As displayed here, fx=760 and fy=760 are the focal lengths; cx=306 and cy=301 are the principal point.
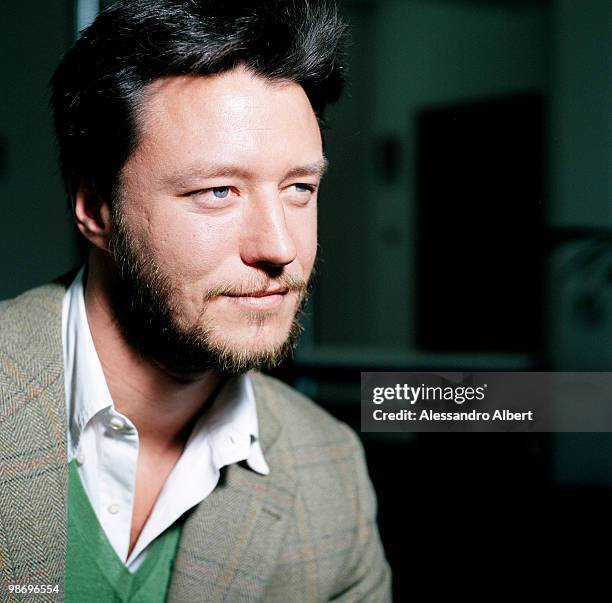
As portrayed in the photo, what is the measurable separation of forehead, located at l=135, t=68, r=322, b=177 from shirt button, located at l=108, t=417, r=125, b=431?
0.37m

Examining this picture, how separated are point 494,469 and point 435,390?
556 mm

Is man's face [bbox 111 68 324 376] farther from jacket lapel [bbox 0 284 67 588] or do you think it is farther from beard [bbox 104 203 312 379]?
jacket lapel [bbox 0 284 67 588]

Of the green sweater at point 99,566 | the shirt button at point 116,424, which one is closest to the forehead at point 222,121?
the shirt button at point 116,424

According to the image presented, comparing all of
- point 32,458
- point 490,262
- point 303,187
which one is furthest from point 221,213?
point 490,262

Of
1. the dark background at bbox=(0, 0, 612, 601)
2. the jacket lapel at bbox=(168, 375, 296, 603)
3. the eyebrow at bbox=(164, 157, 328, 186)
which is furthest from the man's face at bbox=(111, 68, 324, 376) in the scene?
the dark background at bbox=(0, 0, 612, 601)

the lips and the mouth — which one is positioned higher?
the lips

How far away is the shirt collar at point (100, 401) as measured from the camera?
106 centimetres

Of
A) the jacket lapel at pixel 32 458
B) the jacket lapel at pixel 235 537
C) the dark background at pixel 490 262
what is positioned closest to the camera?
the jacket lapel at pixel 32 458

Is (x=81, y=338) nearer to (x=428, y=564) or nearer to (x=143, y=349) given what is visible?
(x=143, y=349)

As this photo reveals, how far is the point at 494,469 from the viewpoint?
1.76 m

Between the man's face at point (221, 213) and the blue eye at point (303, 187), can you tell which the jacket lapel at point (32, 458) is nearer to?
the man's face at point (221, 213)

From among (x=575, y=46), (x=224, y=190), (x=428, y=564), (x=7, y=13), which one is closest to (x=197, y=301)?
(x=224, y=190)

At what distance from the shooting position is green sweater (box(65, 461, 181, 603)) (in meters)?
1.02

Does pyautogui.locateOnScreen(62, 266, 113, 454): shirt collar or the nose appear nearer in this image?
the nose
